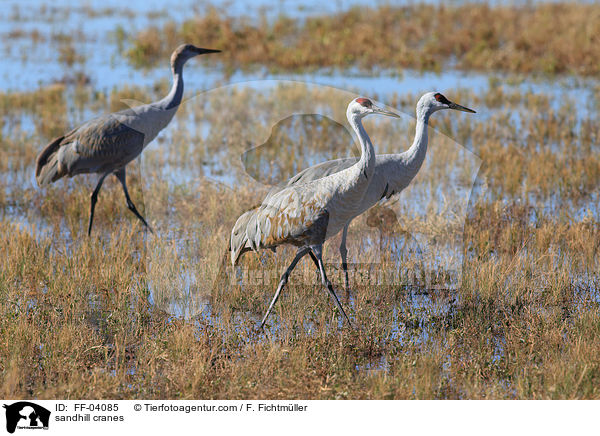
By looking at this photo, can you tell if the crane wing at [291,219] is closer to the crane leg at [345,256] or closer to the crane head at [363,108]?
the crane head at [363,108]

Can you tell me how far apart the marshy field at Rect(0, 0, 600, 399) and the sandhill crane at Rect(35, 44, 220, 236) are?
32cm

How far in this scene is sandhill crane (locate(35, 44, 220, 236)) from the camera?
19.9 ft

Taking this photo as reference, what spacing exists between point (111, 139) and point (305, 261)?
193 centimetres

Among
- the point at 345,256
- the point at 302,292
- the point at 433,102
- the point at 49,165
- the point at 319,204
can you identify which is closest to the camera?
the point at 319,204

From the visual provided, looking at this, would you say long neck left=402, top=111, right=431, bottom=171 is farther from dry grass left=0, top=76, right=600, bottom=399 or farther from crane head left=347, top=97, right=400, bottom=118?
crane head left=347, top=97, right=400, bottom=118

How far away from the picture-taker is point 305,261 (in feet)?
18.7

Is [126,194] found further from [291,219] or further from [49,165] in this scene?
[291,219]

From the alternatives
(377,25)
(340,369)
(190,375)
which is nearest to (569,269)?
(340,369)

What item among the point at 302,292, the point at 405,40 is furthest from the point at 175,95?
the point at 405,40

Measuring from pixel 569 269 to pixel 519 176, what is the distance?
8.01 ft

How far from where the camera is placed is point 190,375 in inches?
166

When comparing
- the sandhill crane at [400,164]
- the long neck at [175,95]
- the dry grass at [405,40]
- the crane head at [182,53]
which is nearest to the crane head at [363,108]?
the sandhill crane at [400,164]

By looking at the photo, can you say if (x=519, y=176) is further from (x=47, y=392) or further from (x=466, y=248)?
(x=47, y=392)

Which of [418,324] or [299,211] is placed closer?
[299,211]
